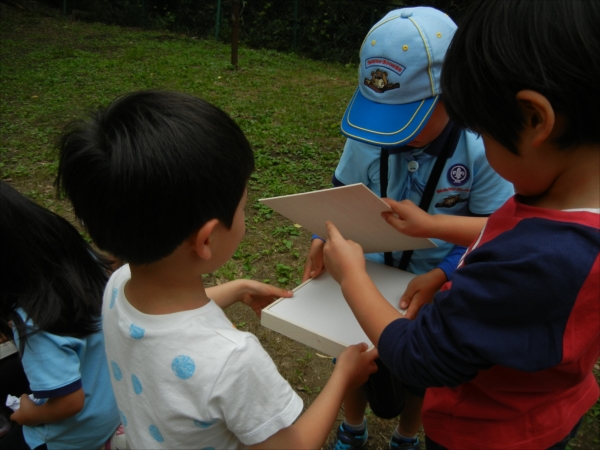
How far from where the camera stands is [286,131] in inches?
207

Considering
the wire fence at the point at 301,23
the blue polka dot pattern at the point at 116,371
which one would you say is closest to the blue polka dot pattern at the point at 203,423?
the blue polka dot pattern at the point at 116,371

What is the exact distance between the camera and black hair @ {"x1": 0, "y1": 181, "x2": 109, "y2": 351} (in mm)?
1311

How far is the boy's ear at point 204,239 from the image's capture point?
0.92m

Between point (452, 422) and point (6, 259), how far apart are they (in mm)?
1183

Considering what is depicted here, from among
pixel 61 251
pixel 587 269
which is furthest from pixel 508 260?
pixel 61 251

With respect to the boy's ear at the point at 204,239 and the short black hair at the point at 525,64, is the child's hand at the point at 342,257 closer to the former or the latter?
the boy's ear at the point at 204,239

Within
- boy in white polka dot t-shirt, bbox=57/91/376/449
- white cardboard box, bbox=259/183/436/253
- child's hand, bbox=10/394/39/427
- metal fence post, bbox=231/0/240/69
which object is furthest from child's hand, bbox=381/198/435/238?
metal fence post, bbox=231/0/240/69

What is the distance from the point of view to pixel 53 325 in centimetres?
131

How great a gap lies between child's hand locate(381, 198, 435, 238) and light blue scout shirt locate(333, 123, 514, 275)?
6.8 inches

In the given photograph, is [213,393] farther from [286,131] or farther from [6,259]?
[286,131]

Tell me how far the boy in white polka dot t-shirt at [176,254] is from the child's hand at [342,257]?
9.7 inches

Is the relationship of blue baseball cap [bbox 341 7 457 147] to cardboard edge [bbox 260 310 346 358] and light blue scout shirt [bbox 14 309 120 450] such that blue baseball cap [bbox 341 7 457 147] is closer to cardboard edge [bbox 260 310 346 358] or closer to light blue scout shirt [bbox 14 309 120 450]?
cardboard edge [bbox 260 310 346 358]

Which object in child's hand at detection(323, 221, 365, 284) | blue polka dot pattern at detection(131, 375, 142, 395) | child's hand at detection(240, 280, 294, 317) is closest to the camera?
blue polka dot pattern at detection(131, 375, 142, 395)

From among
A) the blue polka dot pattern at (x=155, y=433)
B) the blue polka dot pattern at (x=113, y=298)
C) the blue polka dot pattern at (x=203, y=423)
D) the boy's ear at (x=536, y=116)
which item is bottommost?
the blue polka dot pattern at (x=155, y=433)
